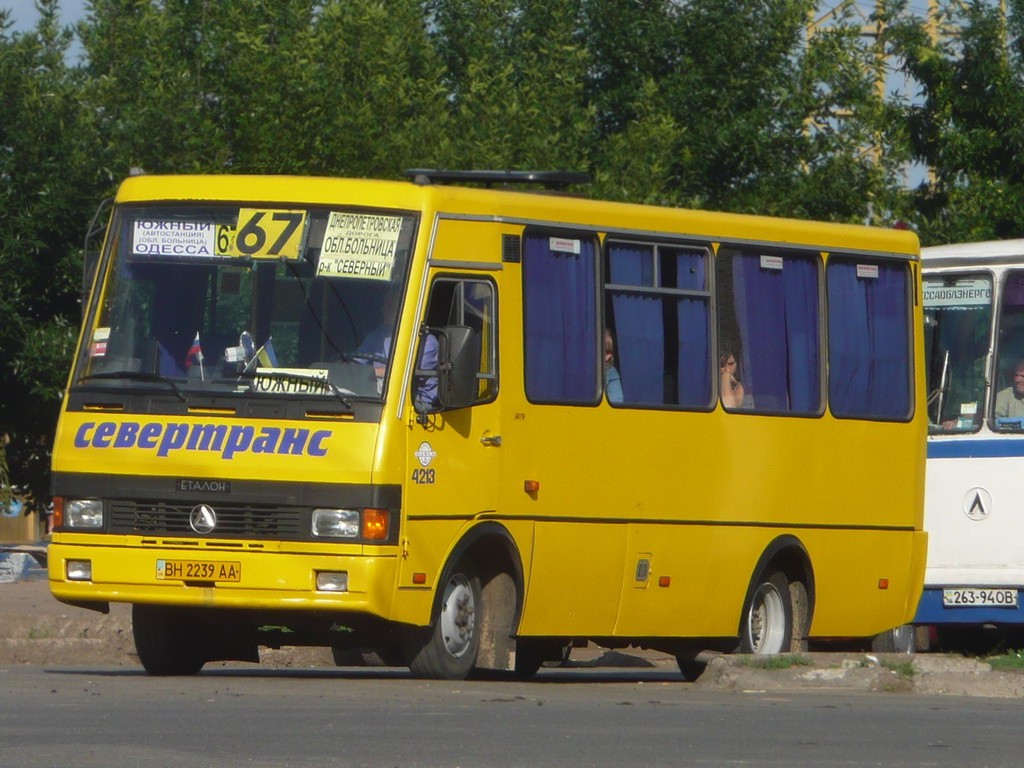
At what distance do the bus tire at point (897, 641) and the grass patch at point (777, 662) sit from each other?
4.90 meters

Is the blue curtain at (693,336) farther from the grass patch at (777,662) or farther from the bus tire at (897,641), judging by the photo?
the bus tire at (897,641)

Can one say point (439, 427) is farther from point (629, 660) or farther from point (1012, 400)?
point (629, 660)

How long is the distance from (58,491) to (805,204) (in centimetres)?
2188

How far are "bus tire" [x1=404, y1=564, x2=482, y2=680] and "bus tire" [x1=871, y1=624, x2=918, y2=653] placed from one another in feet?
19.3

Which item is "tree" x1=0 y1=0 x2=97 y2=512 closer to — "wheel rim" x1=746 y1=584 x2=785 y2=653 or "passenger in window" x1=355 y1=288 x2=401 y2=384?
"wheel rim" x1=746 y1=584 x2=785 y2=653

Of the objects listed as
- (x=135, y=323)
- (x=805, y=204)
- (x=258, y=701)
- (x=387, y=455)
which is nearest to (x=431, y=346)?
(x=387, y=455)

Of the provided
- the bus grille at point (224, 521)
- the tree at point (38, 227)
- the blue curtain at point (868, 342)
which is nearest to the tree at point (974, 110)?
the tree at point (38, 227)

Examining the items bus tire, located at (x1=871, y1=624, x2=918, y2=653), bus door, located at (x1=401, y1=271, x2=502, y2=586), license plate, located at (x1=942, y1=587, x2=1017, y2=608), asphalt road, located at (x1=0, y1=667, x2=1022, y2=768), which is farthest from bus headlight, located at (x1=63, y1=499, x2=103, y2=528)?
bus tire, located at (x1=871, y1=624, x2=918, y2=653)

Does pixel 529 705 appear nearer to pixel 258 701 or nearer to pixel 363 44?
pixel 258 701

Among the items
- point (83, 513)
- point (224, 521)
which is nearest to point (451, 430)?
point (224, 521)

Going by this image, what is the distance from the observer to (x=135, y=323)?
1279 cm

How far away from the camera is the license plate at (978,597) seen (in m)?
16.7

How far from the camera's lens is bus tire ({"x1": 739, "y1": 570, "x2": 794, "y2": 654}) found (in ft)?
49.1

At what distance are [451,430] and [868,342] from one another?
400cm
